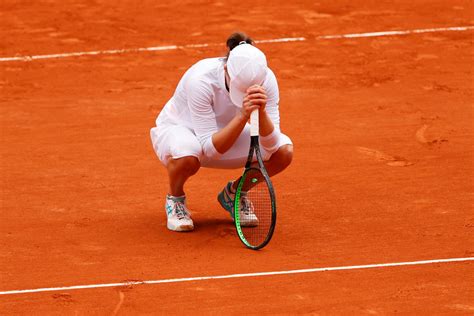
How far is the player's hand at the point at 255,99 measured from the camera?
7.73 m

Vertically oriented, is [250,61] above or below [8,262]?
above

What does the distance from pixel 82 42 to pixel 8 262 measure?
5.74m

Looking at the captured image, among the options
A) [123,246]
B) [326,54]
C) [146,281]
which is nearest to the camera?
[146,281]

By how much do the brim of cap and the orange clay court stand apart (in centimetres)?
99

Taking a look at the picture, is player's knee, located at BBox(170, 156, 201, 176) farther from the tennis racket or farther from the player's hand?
the player's hand

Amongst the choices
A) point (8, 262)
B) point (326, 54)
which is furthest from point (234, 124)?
point (326, 54)

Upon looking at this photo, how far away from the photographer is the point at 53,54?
13000 mm

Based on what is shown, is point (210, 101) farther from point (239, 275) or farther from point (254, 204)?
point (239, 275)

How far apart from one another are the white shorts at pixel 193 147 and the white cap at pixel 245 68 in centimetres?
56

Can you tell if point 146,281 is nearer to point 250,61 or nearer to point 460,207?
point 250,61

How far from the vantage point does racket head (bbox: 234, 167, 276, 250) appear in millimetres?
8133

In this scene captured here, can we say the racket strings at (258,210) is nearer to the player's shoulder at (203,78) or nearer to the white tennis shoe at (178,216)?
the white tennis shoe at (178,216)

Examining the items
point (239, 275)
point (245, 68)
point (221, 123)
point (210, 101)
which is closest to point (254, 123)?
point (245, 68)

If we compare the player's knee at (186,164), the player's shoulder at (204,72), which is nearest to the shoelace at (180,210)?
the player's knee at (186,164)
